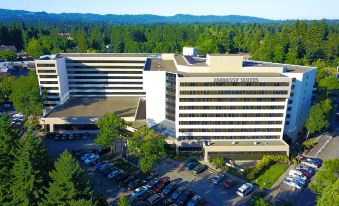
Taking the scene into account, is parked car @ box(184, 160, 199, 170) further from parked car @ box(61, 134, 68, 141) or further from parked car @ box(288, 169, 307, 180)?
parked car @ box(61, 134, 68, 141)

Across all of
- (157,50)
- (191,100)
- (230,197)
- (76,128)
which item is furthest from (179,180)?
(157,50)

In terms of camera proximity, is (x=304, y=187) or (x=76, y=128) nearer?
(x=304, y=187)

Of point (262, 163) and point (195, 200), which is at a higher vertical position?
point (262, 163)

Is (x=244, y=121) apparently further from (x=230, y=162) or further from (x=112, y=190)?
(x=112, y=190)

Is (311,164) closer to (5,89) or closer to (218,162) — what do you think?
(218,162)

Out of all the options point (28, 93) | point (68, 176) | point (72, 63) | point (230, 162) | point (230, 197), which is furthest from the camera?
point (72, 63)

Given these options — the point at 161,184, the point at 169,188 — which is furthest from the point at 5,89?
the point at 169,188
